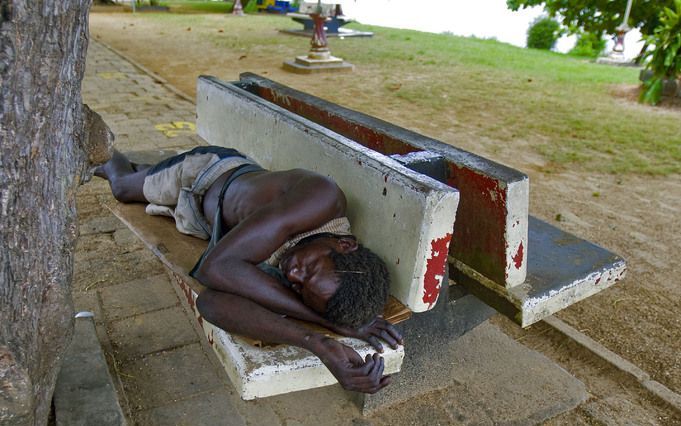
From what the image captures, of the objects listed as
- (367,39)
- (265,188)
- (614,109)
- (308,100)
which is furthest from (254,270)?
(367,39)

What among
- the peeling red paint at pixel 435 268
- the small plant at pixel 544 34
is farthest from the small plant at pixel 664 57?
the small plant at pixel 544 34

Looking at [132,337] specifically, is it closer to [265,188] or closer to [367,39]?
[265,188]

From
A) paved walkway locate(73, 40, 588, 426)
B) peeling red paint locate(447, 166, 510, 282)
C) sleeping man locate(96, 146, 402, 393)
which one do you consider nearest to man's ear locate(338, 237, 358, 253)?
sleeping man locate(96, 146, 402, 393)

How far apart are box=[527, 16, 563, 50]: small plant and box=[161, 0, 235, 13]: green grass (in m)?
10.8

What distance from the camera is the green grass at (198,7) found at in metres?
22.0

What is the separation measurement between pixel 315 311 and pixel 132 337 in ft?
3.89

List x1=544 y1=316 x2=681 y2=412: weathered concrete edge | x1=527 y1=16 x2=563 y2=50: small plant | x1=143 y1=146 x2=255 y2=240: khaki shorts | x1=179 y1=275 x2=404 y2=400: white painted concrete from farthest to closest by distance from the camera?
x1=527 y1=16 x2=563 y2=50: small plant < x1=143 y1=146 x2=255 y2=240: khaki shorts < x1=544 y1=316 x2=681 y2=412: weathered concrete edge < x1=179 y1=275 x2=404 y2=400: white painted concrete

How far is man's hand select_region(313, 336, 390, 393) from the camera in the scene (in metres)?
1.93

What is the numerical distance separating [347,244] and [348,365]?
48 centimetres

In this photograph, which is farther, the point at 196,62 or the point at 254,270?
the point at 196,62

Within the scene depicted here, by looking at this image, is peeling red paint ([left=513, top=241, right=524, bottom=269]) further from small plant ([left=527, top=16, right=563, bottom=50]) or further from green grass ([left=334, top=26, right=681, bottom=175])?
small plant ([left=527, top=16, right=563, bottom=50])

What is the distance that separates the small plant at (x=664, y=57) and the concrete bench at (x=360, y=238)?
26.0 feet

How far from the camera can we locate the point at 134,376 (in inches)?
102

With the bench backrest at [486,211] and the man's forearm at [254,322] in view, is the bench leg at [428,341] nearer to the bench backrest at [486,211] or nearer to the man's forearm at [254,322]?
the bench backrest at [486,211]
